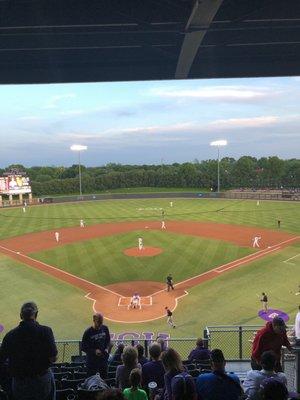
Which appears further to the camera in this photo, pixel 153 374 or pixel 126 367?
pixel 153 374

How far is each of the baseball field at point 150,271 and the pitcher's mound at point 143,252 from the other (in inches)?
3.2

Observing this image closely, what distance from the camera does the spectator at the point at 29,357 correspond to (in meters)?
4.94

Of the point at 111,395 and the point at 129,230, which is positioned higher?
the point at 111,395

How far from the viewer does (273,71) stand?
1064 centimetres

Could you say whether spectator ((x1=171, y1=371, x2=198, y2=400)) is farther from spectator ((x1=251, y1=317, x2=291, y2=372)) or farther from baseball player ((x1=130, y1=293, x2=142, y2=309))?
baseball player ((x1=130, y1=293, x2=142, y2=309))

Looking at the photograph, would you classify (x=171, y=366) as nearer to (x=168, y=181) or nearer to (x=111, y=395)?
(x=111, y=395)

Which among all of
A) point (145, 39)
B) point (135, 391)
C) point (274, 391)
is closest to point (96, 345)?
point (135, 391)

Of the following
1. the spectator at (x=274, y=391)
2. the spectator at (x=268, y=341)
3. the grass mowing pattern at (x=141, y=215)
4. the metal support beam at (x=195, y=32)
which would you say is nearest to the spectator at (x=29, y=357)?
the spectator at (x=274, y=391)

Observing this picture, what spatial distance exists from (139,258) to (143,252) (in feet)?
6.65

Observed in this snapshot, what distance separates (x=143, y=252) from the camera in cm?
3397

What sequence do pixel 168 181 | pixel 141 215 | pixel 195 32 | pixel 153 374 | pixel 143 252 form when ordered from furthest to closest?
pixel 168 181
pixel 141 215
pixel 143 252
pixel 195 32
pixel 153 374

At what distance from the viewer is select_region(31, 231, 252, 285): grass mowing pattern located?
92.1ft

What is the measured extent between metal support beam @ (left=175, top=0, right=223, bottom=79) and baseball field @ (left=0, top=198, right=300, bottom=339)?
12546 mm

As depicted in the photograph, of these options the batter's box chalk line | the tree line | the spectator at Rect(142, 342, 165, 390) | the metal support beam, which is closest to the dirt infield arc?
the batter's box chalk line
